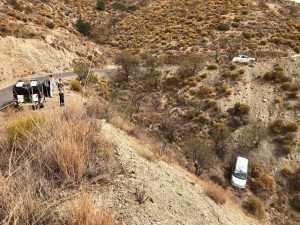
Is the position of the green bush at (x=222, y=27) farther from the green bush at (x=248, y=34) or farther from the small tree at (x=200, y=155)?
the small tree at (x=200, y=155)

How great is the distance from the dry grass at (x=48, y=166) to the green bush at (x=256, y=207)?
52.6 feet

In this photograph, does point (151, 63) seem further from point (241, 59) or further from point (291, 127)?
point (291, 127)

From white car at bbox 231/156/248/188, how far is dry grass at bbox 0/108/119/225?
675 inches

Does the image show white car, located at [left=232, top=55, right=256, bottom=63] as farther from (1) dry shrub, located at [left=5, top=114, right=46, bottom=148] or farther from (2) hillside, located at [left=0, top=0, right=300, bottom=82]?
(1) dry shrub, located at [left=5, top=114, right=46, bottom=148]

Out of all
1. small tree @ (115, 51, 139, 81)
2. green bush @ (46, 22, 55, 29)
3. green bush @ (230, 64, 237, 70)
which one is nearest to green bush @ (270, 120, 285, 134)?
green bush @ (230, 64, 237, 70)

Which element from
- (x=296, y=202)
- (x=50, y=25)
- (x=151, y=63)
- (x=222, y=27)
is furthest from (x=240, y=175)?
(x=222, y=27)

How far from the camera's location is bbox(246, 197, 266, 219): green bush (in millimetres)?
19312

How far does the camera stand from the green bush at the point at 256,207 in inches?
760

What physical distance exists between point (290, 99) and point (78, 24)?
4156 cm

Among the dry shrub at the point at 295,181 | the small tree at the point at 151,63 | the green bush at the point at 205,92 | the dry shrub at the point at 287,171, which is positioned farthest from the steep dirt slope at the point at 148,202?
the small tree at the point at 151,63

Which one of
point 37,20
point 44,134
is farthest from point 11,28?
point 44,134

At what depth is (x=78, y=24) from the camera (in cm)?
5412

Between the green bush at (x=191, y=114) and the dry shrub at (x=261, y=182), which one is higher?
the green bush at (x=191, y=114)

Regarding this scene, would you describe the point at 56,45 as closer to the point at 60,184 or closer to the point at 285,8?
the point at 60,184
